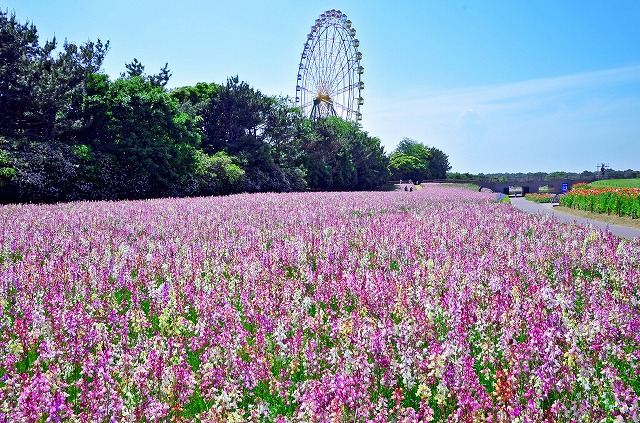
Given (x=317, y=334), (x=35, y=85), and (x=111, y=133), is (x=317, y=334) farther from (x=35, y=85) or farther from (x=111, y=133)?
(x=111, y=133)

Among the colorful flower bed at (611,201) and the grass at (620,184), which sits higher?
the grass at (620,184)

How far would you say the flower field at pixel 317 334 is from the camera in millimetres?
2951

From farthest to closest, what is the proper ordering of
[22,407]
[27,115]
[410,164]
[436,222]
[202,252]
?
1. [410,164]
2. [27,115]
3. [436,222]
4. [202,252]
5. [22,407]

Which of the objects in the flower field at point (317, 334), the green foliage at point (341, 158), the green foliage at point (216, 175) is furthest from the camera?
the green foliage at point (341, 158)

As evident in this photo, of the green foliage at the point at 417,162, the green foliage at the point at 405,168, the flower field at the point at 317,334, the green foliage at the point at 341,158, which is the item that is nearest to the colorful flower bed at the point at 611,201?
the flower field at the point at 317,334

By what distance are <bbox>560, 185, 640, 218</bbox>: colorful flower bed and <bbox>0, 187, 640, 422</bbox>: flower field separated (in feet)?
56.7

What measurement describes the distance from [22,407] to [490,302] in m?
4.15

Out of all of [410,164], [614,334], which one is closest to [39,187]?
[614,334]

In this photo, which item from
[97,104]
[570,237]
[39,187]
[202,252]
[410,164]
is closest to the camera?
[202,252]

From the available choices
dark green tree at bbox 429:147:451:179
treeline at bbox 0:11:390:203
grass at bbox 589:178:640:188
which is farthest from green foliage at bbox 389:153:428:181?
treeline at bbox 0:11:390:203

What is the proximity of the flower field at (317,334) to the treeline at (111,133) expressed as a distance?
1727 cm

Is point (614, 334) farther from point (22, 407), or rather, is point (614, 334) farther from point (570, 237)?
point (570, 237)

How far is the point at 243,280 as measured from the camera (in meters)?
6.41

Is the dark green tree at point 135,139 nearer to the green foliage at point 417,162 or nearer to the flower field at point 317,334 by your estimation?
the flower field at point 317,334
